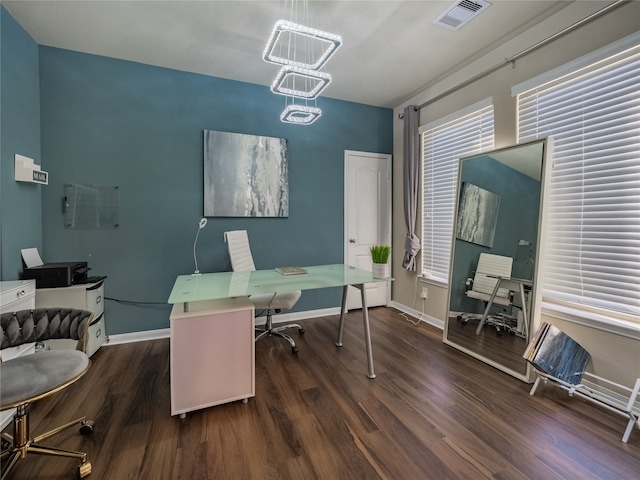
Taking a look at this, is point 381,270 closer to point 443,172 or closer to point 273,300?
point 273,300

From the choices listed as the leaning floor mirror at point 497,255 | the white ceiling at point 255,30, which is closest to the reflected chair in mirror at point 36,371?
the white ceiling at point 255,30

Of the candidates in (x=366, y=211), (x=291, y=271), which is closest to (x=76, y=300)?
(x=291, y=271)

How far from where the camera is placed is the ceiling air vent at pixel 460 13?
217 centimetres

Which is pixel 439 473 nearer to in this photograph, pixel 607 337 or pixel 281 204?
pixel 607 337

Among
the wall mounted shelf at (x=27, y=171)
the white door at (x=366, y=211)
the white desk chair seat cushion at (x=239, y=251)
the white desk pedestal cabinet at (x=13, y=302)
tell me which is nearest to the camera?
the white desk pedestal cabinet at (x=13, y=302)

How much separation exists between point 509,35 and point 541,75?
0.52 metres

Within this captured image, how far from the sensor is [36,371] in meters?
1.33

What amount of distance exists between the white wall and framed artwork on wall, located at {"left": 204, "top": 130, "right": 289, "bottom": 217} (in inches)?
74.4

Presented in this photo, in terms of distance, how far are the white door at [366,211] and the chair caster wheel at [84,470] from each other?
10.1 feet

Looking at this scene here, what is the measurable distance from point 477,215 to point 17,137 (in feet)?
13.4

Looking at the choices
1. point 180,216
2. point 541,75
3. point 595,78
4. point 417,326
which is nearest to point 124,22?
point 180,216

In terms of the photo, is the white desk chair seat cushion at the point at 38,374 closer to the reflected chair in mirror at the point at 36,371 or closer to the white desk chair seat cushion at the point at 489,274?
the reflected chair in mirror at the point at 36,371

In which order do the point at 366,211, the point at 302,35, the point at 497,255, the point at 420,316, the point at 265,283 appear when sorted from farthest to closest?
the point at 366,211
the point at 420,316
the point at 497,255
the point at 265,283
the point at 302,35

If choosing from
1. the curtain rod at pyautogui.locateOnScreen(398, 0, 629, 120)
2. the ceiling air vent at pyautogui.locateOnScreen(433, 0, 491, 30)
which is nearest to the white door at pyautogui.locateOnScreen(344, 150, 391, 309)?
the curtain rod at pyautogui.locateOnScreen(398, 0, 629, 120)
